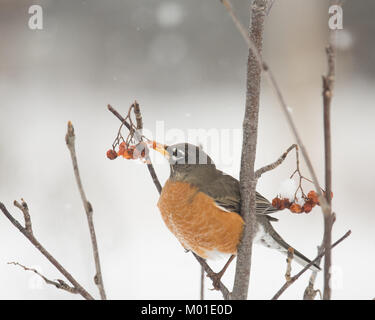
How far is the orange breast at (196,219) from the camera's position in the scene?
1.40 m

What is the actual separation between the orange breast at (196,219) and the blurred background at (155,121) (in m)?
1.39

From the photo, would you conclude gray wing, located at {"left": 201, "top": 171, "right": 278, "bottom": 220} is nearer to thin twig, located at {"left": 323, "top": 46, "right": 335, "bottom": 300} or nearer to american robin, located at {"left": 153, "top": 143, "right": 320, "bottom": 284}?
american robin, located at {"left": 153, "top": 143, "right": 320, "bottom": 284}

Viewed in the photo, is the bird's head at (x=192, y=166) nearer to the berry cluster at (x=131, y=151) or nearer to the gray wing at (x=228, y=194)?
the gray wing at (x=228, y=194)

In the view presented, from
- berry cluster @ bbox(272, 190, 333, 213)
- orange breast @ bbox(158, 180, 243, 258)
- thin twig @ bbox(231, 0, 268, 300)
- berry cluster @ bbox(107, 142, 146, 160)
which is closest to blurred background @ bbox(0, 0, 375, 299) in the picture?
orange breast @ bbox(158, 180, 243, 258)

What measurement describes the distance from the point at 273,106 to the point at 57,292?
4156 mm

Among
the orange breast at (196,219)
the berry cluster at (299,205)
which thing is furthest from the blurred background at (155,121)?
the berry cluster at (299,205)

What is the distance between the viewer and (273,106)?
6520mm

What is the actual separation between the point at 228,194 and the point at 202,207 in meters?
0.15

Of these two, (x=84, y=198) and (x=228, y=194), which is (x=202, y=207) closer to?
(x=228, y=194)

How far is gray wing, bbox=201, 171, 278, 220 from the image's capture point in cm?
140

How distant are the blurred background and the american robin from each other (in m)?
1.40
